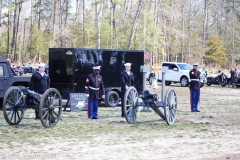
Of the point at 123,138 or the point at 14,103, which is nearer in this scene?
the point at 123,138

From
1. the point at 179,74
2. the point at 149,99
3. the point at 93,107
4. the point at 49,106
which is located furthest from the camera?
the point at 179,74

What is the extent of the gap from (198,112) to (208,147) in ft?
25.3

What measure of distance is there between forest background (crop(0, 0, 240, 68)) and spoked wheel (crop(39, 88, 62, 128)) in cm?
3959

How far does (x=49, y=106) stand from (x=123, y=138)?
251 cm

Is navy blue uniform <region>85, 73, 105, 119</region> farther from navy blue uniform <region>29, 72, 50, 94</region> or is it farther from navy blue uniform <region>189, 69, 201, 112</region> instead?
navy blue uniform <region>189, 69, 201, 112</region>

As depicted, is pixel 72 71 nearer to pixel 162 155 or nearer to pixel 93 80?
pixel 93 80

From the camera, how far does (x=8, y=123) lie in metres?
13.3

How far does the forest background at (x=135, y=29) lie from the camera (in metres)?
60.3

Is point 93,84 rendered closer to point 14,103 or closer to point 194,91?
point 14,103

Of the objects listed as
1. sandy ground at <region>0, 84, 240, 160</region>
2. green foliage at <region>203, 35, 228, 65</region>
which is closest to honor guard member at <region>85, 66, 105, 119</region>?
sandy ground at <region>0, 84, 240, 160</region>

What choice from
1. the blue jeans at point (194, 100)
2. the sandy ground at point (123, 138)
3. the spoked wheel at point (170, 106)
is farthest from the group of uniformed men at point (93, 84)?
the blue jeans at point (194, 100)

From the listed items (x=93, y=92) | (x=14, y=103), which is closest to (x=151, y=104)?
(x=93, y=92)

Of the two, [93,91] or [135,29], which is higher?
[135,29]

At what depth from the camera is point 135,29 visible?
52.8 metres
